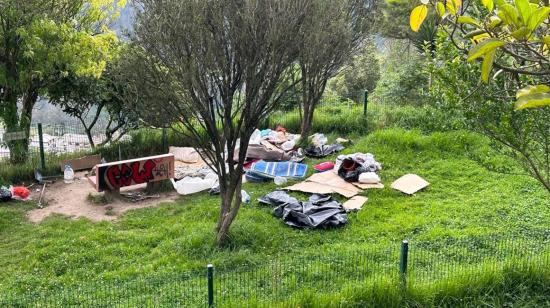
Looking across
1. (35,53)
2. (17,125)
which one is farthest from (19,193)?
(35,53)

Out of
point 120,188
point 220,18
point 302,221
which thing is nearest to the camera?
point 220,18

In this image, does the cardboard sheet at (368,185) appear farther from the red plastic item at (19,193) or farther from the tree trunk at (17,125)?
the tree trunk at (17,125)

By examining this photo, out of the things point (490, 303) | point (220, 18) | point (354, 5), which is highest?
point (354, 5)

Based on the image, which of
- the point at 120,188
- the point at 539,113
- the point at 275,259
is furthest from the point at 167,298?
the point at 120,188

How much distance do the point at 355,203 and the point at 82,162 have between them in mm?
6381

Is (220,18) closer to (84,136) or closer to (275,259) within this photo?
(275,259)

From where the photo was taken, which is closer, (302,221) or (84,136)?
(302,221)

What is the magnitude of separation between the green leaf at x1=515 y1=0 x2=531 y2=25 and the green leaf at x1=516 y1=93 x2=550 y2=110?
280mm

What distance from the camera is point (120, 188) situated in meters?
11.5

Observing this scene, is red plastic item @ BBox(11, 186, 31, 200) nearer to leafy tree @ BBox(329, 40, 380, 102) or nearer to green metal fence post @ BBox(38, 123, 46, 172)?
green metal fence post @ BBox(38, 123, 46, 172)

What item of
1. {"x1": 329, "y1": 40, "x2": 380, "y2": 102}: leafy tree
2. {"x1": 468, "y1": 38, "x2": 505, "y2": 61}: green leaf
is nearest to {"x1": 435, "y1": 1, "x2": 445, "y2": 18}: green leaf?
{"x1": 468, "y1": 38, "x2": 505, "y2": 61}: green leaf

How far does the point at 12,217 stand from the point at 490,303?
25.9 ft

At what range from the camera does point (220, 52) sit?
7426 mm

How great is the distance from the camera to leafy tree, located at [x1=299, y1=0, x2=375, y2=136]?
11148mm
